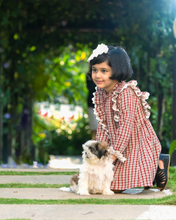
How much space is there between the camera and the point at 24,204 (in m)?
2.35

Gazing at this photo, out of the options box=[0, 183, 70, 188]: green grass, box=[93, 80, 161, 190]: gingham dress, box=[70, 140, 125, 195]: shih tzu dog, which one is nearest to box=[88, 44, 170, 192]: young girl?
box=[93, 80, 161, 190]: gingham dress

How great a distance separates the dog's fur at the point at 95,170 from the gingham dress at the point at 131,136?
16cm

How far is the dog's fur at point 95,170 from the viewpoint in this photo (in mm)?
2611

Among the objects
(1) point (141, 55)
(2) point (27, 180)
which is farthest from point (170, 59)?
(2) point (27, 180)

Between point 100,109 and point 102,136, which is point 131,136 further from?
point 100,109

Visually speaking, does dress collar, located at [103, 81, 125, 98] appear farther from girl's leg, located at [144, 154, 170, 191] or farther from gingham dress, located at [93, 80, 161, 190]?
girl's leg, located at [144, 154, 170, 191]

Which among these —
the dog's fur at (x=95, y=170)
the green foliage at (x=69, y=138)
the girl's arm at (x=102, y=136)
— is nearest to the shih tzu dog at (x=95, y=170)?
the dog's fur at (x=95, y=170)

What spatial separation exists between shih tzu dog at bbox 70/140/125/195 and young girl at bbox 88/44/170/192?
141 mm

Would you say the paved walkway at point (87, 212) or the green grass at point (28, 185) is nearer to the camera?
the paved walkway at point (87, 212)

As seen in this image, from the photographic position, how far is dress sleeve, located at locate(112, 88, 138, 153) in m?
2.80

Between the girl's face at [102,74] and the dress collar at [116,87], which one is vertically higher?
the girl's face at [102,74]

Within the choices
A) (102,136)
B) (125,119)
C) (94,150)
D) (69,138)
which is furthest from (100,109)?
(69,138)

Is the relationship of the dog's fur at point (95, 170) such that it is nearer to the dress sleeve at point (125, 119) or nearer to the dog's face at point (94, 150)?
the dog's face at point (94, 150)

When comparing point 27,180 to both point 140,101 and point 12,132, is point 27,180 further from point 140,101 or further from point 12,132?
point 12,132
